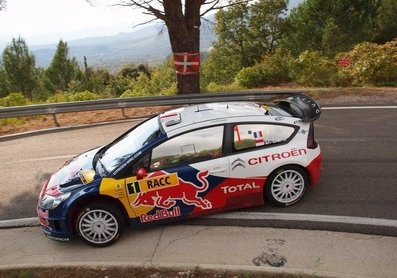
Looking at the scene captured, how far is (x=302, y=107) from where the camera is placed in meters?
6.02

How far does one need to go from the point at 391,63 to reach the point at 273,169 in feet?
30.7

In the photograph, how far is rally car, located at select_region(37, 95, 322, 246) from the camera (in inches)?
206

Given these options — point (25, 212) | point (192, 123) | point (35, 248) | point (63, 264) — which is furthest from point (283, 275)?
point (25, 212)

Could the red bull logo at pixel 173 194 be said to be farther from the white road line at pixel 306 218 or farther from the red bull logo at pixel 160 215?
the white road line at pixel 306 218

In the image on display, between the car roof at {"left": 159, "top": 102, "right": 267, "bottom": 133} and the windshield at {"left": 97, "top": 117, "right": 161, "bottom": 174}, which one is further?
the car roof at {"left": 159, "top": 102, "right": 267, "bottom": 133}

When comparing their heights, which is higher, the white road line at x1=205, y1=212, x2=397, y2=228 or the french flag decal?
the french flag decal

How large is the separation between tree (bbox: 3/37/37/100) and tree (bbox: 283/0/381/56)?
1093 inches

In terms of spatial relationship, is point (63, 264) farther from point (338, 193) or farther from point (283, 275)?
point (338, 193)

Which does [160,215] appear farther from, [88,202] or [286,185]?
[286,185]

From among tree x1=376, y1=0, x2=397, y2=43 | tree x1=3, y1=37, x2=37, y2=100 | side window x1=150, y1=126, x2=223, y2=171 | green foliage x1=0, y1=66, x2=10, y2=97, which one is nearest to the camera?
side window x1=150, y1=126, x2=223, y2=171

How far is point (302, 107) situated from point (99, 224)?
3.40 m

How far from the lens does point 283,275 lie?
435cm

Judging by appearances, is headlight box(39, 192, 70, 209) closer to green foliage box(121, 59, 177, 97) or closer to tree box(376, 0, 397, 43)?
green foliage box(121, 59, 177, 97)

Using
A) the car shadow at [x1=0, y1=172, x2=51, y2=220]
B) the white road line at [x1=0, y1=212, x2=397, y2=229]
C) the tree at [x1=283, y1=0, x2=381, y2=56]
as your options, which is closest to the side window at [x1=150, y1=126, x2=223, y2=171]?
the white road line at [x1=0, y1=212, x2=397, y2=229]
